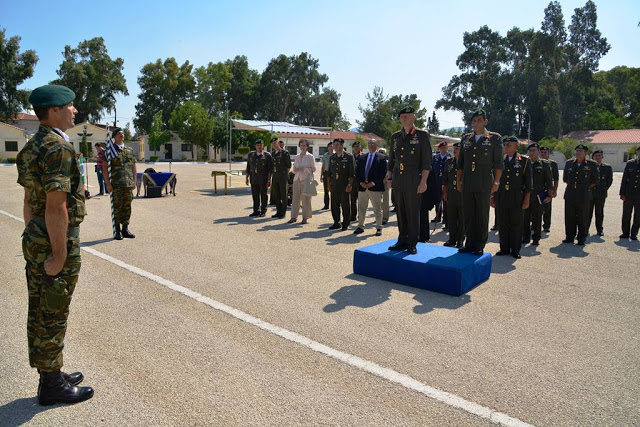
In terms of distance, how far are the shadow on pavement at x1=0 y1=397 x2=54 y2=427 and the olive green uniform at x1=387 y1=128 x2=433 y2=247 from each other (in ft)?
15.0

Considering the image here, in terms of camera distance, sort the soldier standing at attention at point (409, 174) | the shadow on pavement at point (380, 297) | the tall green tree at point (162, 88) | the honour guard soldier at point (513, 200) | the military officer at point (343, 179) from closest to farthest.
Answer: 1. the shadow on pavement at point (380, 297)
2. the soldier standing at attention at point (409, 174)
3. the honour guard soldier at point (513, 200)
4. the military officer at point (343, 179)
5. the tall green tree at point (162, 88)

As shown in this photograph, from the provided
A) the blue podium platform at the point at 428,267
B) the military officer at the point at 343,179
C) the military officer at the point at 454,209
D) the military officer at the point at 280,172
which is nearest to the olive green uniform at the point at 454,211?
the military officer at the point at 454,209

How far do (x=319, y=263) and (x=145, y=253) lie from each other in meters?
2.94

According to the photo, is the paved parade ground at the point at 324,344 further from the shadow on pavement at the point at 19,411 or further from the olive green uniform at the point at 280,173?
the olive green uniform at the point at 280,173

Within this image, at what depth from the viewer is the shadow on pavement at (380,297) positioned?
5.02 m

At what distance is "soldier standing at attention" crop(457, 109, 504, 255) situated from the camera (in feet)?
21.5

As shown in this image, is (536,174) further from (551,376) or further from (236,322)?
(236,322)

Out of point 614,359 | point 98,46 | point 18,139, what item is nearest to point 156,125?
point 18,139

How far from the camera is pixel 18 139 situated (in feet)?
176

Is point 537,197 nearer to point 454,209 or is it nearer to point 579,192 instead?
point 579,192

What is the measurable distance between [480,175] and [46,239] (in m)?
5.63

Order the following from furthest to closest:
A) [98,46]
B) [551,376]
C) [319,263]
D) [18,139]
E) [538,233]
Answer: [98,46] → [18,139] → [538,233] → [319,263] → [551,376]

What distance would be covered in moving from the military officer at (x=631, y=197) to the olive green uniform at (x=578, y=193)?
107cm

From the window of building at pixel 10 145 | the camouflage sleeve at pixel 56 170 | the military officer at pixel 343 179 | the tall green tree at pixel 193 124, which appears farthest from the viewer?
the tall green tree at pixel 193 124
